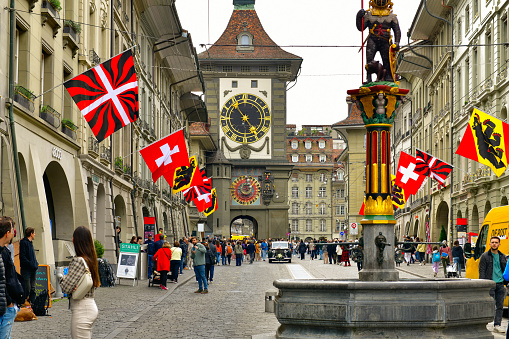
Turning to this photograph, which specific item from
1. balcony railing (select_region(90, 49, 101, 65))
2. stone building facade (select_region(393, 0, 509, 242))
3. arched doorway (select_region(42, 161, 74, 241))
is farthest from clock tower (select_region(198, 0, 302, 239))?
arched doorway (select_region(42, 161, 74, 241))

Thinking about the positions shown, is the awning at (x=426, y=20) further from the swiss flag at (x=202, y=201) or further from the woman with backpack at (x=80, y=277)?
the woman with backpack at (x=80, y=277)

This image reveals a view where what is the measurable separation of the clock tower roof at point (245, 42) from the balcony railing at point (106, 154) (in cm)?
5504

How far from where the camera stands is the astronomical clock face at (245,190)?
89.8 metres

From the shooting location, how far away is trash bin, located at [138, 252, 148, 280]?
30.8m

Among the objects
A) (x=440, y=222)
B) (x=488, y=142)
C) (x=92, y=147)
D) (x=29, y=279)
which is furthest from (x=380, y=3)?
(x=440, y=222)

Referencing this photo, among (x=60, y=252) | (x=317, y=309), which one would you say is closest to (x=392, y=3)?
(x=317, y=309)

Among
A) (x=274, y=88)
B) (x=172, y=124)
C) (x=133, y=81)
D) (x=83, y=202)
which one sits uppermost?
(x=274, y=88)

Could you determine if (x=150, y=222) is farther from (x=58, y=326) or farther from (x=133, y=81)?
(x=58, y=326)

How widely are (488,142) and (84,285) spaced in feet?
57.9

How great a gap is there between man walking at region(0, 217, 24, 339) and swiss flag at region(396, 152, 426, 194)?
70.9 ft

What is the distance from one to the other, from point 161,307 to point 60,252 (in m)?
6.56

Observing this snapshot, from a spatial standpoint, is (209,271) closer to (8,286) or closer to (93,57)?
(93,57)

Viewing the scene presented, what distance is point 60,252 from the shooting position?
2516 centimetres

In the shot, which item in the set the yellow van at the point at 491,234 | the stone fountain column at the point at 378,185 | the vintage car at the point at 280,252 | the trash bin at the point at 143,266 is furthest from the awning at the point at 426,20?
the stone fountain column at the point at 378,185
